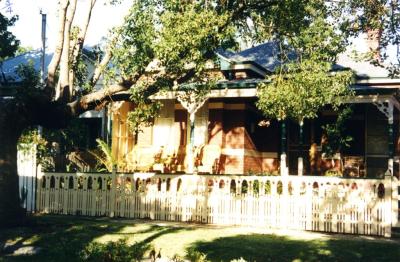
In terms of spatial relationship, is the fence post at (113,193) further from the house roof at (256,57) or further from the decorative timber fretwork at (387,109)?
the decorative timber fretwork at (387,109)

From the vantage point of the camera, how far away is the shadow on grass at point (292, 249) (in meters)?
9.20

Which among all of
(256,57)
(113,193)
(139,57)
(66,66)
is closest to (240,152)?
(256,57)

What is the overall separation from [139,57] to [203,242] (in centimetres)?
421

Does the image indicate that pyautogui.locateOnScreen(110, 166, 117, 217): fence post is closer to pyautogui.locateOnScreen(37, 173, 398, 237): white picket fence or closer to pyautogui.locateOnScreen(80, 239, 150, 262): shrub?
pyautogui.locateOnScreen(37, 173, 398, 237): white picket fence

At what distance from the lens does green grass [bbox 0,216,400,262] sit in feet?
30.4

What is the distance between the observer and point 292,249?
991cm

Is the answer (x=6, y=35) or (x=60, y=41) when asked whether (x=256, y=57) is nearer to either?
(x=60, y=41)

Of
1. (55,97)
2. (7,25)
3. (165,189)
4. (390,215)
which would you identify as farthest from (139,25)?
(7,25)

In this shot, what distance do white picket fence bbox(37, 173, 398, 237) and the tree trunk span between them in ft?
11.7

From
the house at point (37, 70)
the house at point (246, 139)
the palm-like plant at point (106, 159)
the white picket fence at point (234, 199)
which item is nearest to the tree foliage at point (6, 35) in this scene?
the house at point (37, 70)

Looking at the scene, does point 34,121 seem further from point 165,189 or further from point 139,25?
point 165,189

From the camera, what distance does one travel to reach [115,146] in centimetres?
2130

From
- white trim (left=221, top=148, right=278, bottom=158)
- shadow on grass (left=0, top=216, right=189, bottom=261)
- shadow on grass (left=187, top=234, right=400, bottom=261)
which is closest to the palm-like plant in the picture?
white trim (left=221, top=148, right=278, bottom=158)

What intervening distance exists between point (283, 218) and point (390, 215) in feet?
8.19
